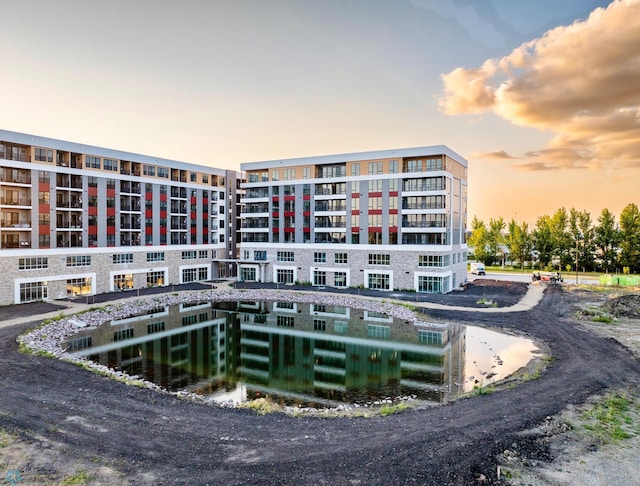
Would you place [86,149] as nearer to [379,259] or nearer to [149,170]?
[149,170]

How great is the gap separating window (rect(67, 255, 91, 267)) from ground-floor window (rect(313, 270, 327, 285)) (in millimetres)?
27822

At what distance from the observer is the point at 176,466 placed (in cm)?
1220

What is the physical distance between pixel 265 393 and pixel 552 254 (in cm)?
7703

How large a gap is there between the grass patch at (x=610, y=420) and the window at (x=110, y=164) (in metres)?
52.5

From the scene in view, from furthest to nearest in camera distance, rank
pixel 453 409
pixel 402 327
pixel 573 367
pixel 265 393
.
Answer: pixel 402 327 < pixel 573 367 < pixel 265 393 < pixel 453 409

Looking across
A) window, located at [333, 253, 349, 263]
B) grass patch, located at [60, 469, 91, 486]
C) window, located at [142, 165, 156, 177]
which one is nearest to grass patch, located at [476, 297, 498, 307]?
window, located at [333, 253, 349, 263]

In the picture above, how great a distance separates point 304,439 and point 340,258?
4050cm

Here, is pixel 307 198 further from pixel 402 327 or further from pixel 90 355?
pixel 90 355

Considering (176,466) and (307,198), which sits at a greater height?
(307,198)

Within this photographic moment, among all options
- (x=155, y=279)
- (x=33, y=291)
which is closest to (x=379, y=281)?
(x=155, y=279)

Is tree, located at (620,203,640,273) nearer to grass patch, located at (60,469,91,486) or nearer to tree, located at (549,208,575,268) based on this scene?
tree, located at (549,208,575,268)

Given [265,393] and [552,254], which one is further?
[552,254]

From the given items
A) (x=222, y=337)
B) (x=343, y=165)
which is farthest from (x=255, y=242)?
(x=222, y=337)

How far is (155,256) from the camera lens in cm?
5456
